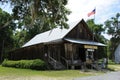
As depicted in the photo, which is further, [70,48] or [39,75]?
[70,48]

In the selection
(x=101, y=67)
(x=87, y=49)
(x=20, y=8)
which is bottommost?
(x=101, y=67)

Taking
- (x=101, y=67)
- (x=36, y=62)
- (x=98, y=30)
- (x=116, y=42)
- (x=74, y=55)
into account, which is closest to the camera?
(x=36, y=62)

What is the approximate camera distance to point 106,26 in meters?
76.9

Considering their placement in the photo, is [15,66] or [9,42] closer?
[15,66]

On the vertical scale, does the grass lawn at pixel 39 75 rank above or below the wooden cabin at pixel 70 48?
below

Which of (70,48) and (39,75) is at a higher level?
(70,48)

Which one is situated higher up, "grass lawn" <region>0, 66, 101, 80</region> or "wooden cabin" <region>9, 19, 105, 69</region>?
"wooden cabin" <region>9, 19, 105, 69</region>

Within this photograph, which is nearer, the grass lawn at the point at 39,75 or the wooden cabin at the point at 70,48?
the grass lawn at the point at 39,75

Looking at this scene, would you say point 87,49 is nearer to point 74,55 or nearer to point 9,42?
point 74,55

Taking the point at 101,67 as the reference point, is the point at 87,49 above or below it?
above

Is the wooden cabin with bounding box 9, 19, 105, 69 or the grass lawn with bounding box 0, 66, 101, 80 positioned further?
the wooden cabin with bounding box 9, 19, 105, 69

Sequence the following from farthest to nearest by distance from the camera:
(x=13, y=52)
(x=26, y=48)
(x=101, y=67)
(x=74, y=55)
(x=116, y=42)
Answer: (x=116, y=42) → (x=13, y=52) → (x=26, y=48) → (x=74, y=55) → (x=101, y=67)

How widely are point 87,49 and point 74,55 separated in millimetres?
2134

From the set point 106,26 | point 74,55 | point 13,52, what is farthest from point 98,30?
point 74,55
